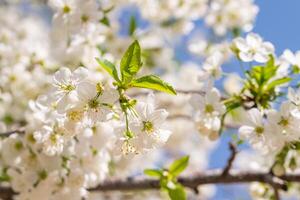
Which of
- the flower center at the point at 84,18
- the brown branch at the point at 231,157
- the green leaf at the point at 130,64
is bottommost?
the green leaf at the point at 130,64

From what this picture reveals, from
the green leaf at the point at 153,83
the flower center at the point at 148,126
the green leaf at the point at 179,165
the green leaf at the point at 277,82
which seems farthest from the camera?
the green leaf at the point at 179,165

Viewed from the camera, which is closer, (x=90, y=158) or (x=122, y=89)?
(x=122, y=89)

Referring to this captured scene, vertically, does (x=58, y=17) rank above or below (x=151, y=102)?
above

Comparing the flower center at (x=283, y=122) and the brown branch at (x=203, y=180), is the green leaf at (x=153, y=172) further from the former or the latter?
the flower center at (x=283, y=122)

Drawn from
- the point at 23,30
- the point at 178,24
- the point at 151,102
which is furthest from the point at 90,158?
the point at 23,30

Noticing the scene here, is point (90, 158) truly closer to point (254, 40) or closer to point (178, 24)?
point (254, 40)

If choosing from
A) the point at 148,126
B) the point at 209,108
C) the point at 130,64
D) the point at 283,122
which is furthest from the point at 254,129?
the point at 130,64

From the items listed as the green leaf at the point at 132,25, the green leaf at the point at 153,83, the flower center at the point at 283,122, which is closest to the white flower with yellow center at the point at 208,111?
the flower center at the point at 283,122

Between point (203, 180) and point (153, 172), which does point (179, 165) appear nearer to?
point (153, 172)

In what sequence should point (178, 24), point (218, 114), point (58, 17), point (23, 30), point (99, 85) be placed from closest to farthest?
point (99, 85) < point (218, 114) < point (58, 17) < point (178, 24) < point (23, 30)
